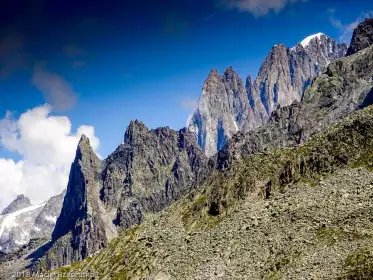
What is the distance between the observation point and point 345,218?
8150 cm

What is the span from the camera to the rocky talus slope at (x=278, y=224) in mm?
77312

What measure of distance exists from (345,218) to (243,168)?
167ft

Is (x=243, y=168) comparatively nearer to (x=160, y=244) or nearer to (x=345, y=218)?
(x=160, y=244)

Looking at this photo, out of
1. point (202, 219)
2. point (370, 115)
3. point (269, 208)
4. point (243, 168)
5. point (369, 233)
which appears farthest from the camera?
point (243, 168)

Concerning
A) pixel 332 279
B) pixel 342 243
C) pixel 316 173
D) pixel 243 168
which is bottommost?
pixel 332 279

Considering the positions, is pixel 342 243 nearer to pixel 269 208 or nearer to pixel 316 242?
pixel 316 242

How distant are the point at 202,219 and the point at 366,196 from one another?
48.4 meters

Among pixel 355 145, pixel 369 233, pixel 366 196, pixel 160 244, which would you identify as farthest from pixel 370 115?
pixel 160 244

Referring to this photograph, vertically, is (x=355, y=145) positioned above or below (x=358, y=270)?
above

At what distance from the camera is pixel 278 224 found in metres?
91.4

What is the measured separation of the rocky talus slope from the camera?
77.3 metres

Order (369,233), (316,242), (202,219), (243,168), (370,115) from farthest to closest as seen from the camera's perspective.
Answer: (243,168), (202,219), (370,115), (316,242), (369,233)

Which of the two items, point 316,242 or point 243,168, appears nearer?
point 316,242

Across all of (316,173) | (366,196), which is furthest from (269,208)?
(366,196)
